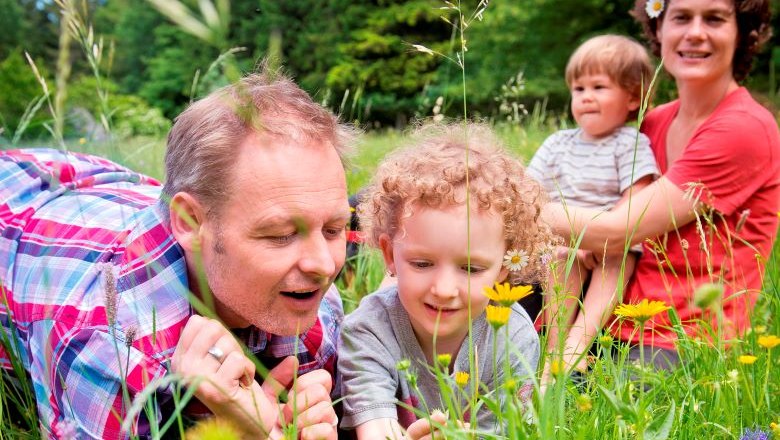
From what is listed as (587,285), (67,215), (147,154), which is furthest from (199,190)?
(147,154)

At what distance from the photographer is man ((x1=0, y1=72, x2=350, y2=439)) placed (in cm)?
171

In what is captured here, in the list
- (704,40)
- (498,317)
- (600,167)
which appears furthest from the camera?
(600,167)

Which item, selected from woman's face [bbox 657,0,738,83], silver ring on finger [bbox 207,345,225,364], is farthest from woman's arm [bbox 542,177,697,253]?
silver ring on finger [bbox 207,345,225,364]

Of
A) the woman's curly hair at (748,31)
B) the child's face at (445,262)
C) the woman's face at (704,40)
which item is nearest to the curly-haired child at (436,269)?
the child's face at (445,262)

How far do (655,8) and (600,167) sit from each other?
712 millimetres

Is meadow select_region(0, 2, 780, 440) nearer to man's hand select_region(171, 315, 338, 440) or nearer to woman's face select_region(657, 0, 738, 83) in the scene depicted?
man's hand select_region(171, 315, 338, 440)

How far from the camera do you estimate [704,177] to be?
114 inches

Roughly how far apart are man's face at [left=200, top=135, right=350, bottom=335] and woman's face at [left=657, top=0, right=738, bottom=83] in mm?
1828

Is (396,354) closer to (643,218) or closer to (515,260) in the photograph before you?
(515,260)

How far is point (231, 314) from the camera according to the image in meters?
2.01

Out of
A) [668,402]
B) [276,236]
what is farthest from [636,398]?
[276,236]

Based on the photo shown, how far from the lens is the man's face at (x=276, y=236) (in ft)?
5.72

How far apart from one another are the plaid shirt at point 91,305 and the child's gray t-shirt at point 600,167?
4.21 feet

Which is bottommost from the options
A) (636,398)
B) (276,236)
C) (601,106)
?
(636,398)
